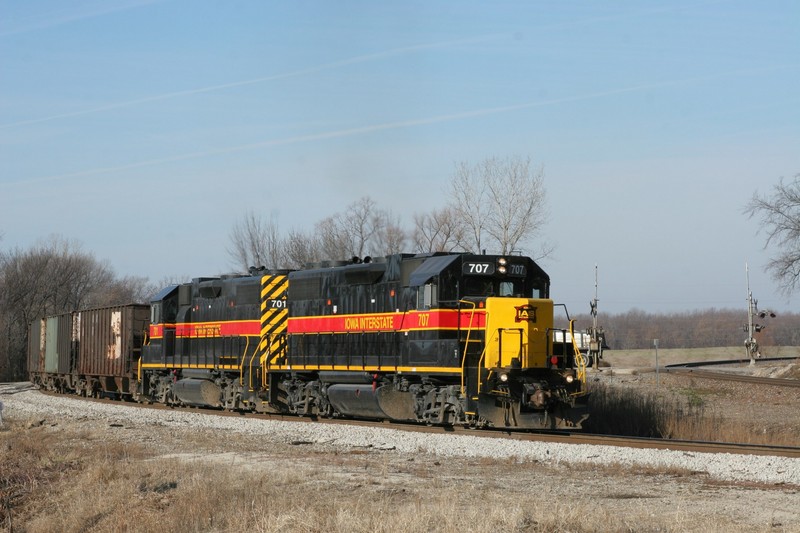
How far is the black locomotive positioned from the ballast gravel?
1.03 m

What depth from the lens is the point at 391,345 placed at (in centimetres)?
1955

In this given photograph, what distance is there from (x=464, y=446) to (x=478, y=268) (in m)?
4.12

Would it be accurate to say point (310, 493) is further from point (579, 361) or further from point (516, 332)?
point (579, 361)

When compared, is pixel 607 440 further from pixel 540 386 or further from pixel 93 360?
pixel 93 360

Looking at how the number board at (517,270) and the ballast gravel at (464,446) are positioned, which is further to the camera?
the number board at (517,270)

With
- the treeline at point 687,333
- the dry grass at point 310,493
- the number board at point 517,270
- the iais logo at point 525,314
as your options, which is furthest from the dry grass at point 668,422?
the treeline at point 687,333

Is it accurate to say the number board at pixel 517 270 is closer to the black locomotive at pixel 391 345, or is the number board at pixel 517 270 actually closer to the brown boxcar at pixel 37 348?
the black locomotive at pixel 391 345

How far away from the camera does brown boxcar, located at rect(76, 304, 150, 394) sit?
30.6 m

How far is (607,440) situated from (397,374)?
16.7 feet

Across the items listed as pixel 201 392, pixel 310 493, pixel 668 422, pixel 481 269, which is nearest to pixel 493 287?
pixel 481 269

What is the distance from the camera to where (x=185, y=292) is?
28.4 m

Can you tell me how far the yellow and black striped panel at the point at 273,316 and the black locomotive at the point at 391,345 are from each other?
30 mm

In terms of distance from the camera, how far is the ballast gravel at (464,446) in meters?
12.6

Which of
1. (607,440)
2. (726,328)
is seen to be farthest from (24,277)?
(726,328)
